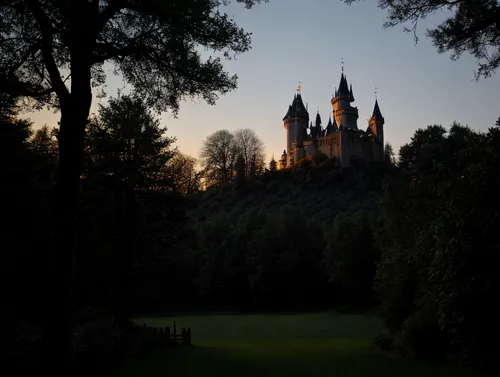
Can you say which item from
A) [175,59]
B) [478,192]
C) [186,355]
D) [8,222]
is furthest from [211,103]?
[186,355]

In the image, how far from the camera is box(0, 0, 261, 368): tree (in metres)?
7.43

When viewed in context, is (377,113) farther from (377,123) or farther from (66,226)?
(66,226)

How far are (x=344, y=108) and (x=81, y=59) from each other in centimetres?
11125

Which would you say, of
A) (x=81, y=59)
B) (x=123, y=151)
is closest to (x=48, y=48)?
(x=81, y=59)

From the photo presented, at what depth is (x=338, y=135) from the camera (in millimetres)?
104625

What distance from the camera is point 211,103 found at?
33.7 feet

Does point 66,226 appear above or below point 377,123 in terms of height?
below

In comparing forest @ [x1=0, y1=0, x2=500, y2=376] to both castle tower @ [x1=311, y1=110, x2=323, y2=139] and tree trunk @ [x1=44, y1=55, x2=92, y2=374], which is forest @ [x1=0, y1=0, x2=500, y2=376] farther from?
castle tower @ [x1=311, y1=110, x2=323, y2=139]

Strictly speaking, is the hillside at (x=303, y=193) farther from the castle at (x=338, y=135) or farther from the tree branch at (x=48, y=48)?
the tree branch at (x=48, y=48)

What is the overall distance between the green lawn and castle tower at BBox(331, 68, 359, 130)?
86.7 metres

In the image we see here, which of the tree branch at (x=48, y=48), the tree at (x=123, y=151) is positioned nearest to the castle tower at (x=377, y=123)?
the tree at (x=123, y=151)

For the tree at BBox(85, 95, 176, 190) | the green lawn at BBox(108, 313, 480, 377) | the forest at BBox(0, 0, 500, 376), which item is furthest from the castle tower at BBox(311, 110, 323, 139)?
the tree at BBox(85, 95, 176, 190)

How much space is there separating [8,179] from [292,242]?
41.6 m

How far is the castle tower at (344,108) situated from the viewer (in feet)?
372
